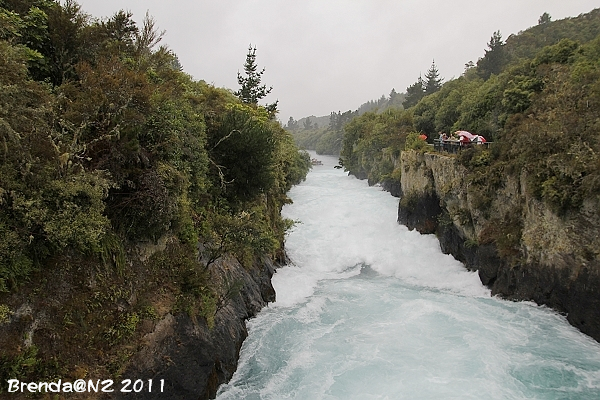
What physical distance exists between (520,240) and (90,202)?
49.6 feet

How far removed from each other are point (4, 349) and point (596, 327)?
49.4 feet

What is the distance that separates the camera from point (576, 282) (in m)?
12.8

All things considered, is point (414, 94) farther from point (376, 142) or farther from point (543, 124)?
point (543, 124)

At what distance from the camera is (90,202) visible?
6996 millimetres

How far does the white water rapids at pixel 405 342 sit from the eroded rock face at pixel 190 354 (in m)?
0.65

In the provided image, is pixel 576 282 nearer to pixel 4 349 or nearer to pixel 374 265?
pixel 374 265

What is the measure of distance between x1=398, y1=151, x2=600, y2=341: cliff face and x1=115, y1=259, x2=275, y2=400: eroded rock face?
10.9m

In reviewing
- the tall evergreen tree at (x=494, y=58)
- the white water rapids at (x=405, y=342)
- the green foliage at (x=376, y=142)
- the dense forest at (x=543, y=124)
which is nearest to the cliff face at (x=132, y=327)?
the white water rapids at (x=405, y=342)

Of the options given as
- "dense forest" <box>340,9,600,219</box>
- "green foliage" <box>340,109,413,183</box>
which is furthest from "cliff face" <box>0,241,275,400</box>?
"green foliage" <box>340,109,413,183</box>

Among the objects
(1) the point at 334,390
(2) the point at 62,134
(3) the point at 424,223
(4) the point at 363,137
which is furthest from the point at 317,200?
(2) the point at 62,134

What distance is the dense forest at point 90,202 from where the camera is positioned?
631cm

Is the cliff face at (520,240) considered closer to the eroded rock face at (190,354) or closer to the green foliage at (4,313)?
the eroded rock face at (190,354)

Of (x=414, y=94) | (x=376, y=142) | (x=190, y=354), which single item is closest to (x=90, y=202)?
(x=190, y=354)

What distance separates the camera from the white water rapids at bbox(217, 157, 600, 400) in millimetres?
10117
